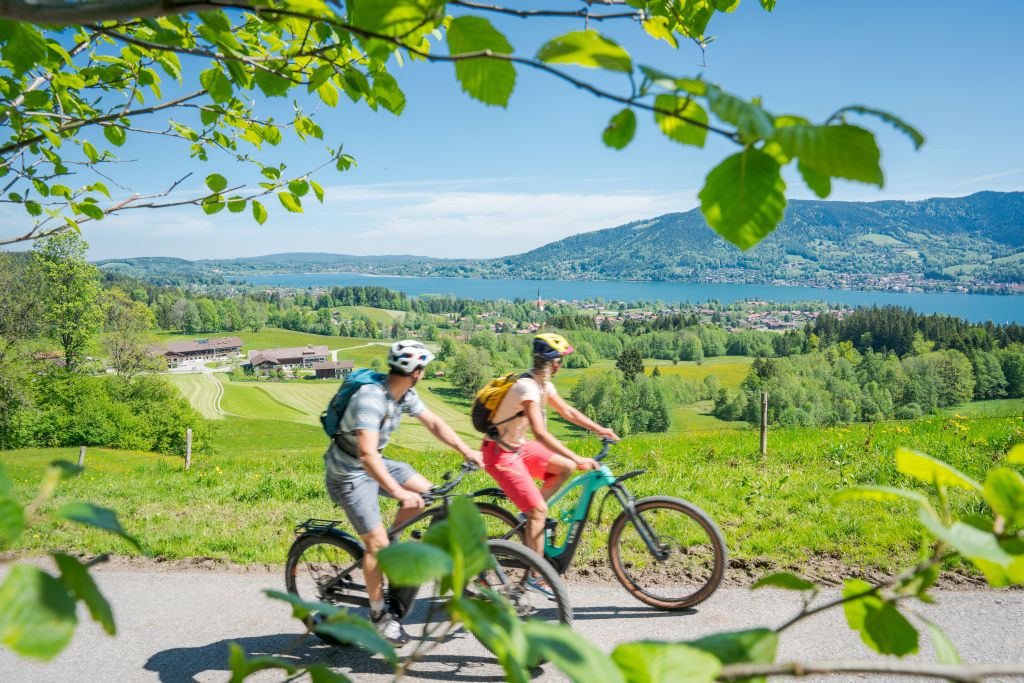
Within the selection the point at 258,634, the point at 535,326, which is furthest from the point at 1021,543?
the point at 535,326

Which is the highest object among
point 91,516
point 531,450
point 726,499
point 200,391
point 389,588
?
point 91,516

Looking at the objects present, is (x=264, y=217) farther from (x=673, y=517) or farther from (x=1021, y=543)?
(x=673, y=517)

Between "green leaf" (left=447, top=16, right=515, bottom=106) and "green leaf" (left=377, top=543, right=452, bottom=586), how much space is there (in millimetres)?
927

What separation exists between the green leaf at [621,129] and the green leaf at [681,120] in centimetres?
11

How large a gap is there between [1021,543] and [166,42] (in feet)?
9.83

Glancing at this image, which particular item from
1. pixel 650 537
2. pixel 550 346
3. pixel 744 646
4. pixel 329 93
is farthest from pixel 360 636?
pixel 650 537

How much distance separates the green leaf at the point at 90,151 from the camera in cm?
398

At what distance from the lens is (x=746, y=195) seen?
0.81 metres

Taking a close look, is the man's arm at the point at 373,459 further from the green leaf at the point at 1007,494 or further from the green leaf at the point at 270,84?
the green leaf at the point at 1007,494

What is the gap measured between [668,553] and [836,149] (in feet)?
16.4

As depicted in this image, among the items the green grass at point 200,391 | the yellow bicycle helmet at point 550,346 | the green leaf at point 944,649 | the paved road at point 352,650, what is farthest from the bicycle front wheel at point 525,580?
the green grass at point 200,391

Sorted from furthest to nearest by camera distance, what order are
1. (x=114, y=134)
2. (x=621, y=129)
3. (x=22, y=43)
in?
(x=114, y=134) → (x=22, y=43) → (x=621, y=129)

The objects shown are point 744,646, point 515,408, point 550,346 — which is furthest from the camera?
point 550,346

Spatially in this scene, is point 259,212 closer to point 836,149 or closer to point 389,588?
point 389,588
